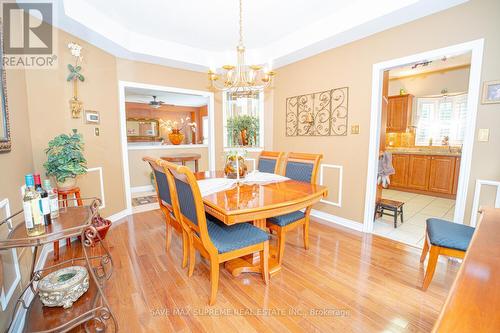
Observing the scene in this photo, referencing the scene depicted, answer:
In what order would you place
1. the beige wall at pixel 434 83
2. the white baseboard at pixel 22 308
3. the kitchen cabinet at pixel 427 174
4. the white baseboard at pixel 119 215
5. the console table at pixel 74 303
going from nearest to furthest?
the console table at pixel 74 303 < the white baseboard at pixel 22 308 < the white baseboard at pixel 119 215 < the kitchen cabinet at pixel 427 174 < the beige wall at pixel 434 83

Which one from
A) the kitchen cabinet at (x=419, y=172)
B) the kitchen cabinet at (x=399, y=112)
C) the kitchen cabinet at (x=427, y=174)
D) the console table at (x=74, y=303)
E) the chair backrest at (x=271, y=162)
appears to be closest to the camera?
the console table at (x=74, y=303)

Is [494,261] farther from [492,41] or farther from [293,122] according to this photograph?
[293,122]

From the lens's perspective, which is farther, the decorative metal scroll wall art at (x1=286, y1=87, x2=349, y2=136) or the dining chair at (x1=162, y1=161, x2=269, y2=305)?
the decorative metal scroll wall art at (x1=286, y1=87, x2=349, y2=136)

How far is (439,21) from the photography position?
7.43 feet

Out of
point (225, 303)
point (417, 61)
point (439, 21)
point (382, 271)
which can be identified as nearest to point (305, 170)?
point (382, 271)

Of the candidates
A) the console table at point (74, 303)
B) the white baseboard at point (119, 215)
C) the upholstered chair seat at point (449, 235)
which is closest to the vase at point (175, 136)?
the white baseboard at point (119, 215)

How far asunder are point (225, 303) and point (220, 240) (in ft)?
1.58

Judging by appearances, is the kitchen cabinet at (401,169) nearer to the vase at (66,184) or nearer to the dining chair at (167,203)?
the dining chair at (167,203)

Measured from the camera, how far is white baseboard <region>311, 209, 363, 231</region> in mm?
3062

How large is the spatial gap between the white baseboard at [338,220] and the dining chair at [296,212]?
97 centimetres

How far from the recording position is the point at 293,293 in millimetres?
1821

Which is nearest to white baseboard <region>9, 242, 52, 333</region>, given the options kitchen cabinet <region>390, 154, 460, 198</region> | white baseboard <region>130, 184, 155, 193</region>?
white baseboard <region>130, 184, 155, 193</region>

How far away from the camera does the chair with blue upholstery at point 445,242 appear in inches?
65.7

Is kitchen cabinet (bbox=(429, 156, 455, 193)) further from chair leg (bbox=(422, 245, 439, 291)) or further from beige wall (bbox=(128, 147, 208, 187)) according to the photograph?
beige wall (bbox=(128, 147, 208, 187))
